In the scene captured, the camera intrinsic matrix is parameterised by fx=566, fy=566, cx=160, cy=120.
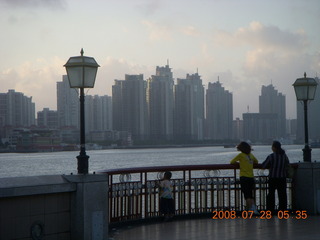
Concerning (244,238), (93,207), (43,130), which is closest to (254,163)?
(244,238)

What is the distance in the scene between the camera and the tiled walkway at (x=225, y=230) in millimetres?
9023

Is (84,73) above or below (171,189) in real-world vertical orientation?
above

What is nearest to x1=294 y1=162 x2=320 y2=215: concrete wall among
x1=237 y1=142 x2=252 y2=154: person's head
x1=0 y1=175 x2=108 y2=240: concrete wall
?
x1=237 y1=142 x2=252 y2=154: person's head

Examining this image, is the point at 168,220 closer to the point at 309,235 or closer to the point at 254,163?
the point at 254,163

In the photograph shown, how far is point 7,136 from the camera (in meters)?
191

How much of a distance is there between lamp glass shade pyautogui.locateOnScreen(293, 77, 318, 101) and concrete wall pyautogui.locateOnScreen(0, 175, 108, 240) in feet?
18.4

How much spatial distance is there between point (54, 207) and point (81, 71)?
2.25 metres

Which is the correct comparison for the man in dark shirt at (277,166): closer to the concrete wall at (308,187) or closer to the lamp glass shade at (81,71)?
the concrete wall at (308,187)

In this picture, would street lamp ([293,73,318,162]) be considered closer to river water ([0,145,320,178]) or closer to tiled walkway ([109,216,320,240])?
tiled walkway ([109,216,320,240])

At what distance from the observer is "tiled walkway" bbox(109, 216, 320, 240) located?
29.6 ft

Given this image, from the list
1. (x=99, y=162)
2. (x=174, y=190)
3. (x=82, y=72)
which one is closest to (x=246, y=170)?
(x=174, y=190)

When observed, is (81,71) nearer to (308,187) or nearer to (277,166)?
(277,166)

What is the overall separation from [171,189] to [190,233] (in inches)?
65.0

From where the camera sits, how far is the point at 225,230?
966 cm
